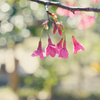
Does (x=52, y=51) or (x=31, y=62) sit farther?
(x=31, y=62)

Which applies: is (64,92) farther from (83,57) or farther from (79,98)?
(83,57)

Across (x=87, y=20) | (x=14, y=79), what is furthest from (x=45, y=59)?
(x=87, y=20)

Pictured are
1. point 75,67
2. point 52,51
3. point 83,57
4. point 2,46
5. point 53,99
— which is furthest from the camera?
point 53,99

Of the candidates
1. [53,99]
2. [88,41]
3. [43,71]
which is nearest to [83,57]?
[88,41]

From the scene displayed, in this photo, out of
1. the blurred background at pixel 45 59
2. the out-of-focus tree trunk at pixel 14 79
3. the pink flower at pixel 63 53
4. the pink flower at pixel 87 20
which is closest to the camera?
the pink flower at pixel 63 53

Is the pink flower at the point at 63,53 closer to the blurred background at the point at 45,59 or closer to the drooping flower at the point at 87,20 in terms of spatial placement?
the drooping flower at the point at 87,20

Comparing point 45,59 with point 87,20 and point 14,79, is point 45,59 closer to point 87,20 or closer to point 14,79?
point 14,79

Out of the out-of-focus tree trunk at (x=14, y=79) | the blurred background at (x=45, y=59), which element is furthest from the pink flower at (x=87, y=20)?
the out-of-focus tree trunk at (x=14, y=79)

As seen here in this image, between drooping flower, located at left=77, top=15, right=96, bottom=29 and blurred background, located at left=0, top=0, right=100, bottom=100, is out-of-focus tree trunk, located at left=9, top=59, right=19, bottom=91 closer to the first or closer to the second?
blurred background, located at left=0, top=0, right=100, bottom=100
